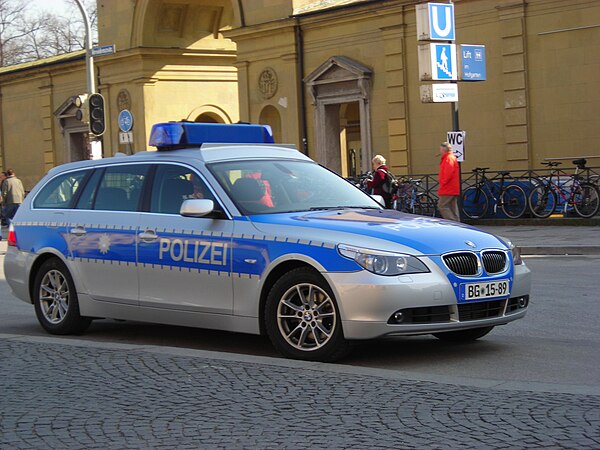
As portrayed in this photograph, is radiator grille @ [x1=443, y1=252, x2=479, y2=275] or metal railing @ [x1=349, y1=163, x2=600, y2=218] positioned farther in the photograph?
metal railing @ [x1=349, y1=163, x2=600, y2=218]

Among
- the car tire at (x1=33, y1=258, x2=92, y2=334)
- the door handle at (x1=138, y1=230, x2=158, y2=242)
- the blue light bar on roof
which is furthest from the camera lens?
the car tire at (x1=33, y1=258, x2=92, y2=334)

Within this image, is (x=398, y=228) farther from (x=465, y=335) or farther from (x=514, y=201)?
(x=514, y=201)

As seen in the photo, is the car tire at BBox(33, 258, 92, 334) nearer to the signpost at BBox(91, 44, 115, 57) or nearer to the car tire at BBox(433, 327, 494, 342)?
the car tire at BBox(433, 327, 494, 342)

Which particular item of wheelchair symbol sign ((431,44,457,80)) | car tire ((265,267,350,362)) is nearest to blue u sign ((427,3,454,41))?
wheelchair symbol sign ((431,44,457,80))

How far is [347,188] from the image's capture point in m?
9.88

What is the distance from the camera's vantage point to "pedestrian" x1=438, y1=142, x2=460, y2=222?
71.3 ft

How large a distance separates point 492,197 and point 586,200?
2.74 m

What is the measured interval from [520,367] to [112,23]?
34.6 meters

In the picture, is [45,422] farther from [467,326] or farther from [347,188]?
[347,188]

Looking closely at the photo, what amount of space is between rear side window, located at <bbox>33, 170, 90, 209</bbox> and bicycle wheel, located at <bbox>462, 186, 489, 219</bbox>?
16.9 m

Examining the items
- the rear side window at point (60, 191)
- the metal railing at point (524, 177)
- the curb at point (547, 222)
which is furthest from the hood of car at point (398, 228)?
the metal railing at point (524, 177)

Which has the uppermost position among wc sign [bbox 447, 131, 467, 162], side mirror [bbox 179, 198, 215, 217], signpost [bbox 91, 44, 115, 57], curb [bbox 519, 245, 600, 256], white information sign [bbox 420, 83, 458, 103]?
signpost [bbox 91, 44, 115, 57]

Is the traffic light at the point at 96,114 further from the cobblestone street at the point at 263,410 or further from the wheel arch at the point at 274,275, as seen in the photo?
the cobblestone street at the point at 263,410

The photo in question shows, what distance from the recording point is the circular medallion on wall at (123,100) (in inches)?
1575
